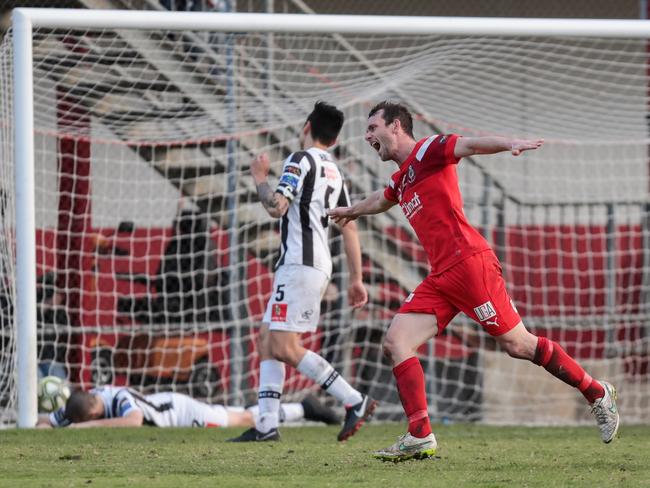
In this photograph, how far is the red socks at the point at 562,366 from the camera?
542 centimetres

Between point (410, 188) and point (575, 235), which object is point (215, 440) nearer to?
point (410, 188)

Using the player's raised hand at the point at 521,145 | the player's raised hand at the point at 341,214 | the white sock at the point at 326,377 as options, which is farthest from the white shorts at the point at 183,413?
the player's raised hand at the point at 521,145

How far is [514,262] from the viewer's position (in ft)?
37.6

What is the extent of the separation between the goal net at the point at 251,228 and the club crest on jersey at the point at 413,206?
3365 millimetres

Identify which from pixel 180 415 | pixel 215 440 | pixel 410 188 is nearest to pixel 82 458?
pixel 215 440

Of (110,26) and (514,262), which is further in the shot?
(514,262)

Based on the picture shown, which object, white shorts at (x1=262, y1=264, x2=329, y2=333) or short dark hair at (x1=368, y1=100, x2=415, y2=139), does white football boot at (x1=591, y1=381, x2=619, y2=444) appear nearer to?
short dark hair at (x1=368, y1=100, x2=415, y2=139)

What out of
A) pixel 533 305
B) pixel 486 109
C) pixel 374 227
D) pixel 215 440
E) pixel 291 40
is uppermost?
pixel 291 40

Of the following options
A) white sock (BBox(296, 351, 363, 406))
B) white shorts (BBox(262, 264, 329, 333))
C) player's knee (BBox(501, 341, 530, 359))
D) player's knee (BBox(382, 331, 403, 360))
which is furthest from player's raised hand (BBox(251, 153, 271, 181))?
player's knee (BBox(501, 341, 530, 359))

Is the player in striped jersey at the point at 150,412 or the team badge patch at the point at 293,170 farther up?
the team badge patch at the point at 293,170

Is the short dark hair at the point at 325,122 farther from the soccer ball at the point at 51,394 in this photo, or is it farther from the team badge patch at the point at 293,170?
the soccer ball at the point at 51,394

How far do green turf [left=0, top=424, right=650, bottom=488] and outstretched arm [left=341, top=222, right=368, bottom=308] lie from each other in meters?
0.83

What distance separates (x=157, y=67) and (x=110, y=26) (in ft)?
5.29

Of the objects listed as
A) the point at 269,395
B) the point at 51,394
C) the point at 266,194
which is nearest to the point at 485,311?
the point at 266,194
